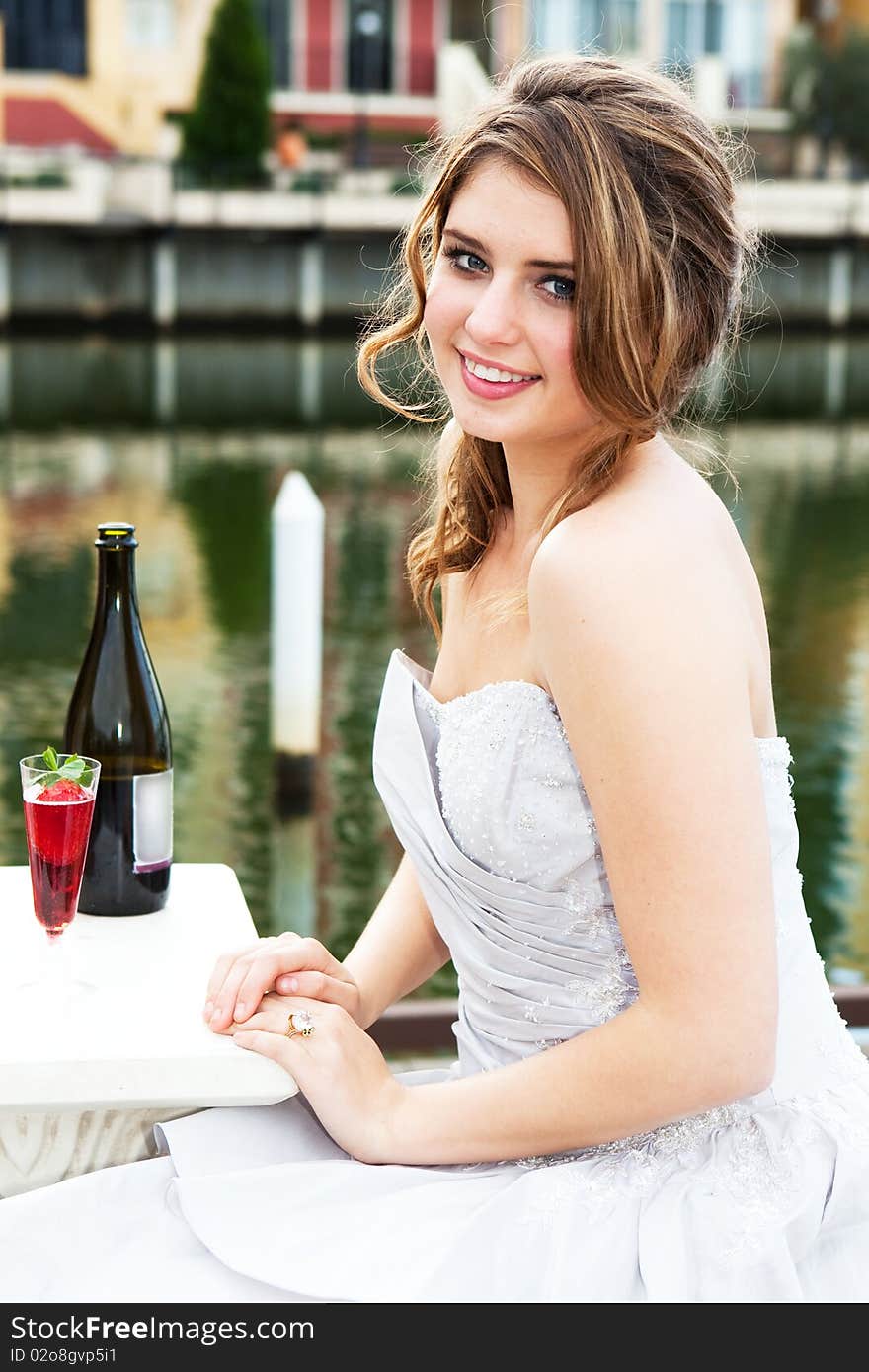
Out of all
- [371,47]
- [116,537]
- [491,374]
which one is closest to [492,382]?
[491,374]

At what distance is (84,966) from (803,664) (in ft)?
27.6

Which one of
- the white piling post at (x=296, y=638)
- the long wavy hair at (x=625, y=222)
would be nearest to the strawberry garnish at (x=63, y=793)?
the long wavy hair at (x=625, y=222)

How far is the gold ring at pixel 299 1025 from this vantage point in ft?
4.66

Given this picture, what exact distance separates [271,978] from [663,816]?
36cm

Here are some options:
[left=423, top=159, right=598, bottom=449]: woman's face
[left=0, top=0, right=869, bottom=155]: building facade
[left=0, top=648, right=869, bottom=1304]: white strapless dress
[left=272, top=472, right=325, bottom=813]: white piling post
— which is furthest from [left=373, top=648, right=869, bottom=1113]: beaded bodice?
[left=0, top=0, right=869, bottom=155]: building facade

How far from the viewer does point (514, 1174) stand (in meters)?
1.40

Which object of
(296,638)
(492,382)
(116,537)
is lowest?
(296,638)

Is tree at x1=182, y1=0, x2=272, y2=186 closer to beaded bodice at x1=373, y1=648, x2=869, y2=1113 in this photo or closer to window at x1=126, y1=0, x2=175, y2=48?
window at x1=126, y1=0, x2=175, y2=48

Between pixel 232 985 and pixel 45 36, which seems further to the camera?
pixel 45 36

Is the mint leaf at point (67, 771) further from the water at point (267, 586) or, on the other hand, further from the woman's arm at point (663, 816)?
the water at point (267, 586)

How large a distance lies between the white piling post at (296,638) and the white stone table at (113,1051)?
13.7 ft

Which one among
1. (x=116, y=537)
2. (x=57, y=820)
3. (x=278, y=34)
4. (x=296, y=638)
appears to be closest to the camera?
(x=57, y=820)

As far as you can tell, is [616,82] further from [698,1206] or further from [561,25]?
[561,25]

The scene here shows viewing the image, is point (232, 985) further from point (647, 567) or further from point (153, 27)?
point (153, 27)
